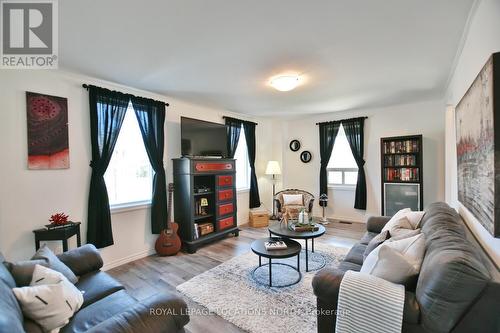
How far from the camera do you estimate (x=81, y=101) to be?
2.96 meters

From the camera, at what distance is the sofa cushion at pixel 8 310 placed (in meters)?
0.94

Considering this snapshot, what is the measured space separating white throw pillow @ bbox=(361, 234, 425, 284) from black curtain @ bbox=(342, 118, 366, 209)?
3.59 meters

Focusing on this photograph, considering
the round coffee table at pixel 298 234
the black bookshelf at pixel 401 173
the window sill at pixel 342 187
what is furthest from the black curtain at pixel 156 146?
the black bookshelf at pixel 401 173

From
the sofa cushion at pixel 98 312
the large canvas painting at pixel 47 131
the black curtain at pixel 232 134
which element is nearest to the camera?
the sofa cushion at pixel 98 312

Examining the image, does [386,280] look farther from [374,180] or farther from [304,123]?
[304,123]

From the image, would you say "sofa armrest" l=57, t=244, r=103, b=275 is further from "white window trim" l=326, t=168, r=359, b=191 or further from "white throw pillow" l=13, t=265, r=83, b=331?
"white window trim" l=326, t=168, r=359, b=191

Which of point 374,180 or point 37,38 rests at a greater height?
point 37,38

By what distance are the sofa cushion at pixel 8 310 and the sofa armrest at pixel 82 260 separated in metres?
0.58

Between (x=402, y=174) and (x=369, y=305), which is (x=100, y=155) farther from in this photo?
(x=402, y=174)

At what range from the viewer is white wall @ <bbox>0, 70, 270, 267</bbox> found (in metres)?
2.41

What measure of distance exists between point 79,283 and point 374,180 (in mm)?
5150

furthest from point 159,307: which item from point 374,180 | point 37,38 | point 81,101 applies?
point 374,180

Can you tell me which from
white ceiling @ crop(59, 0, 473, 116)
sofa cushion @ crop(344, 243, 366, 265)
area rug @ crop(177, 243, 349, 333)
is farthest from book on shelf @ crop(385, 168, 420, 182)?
sofa cushion @ crop(344, 243, 366, 265)

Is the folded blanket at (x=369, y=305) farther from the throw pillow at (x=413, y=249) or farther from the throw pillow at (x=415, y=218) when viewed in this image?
the throw pillow at (x=415, y=218)
